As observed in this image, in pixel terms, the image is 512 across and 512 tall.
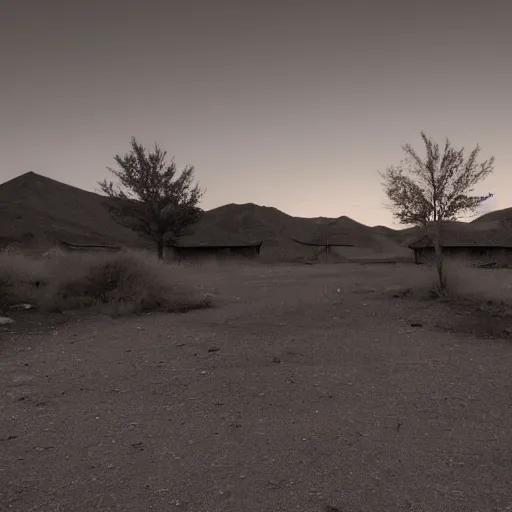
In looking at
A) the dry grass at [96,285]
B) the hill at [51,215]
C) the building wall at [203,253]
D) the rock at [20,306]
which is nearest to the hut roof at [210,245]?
the building wall at [203,253]

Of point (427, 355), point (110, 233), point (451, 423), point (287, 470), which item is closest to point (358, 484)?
point (287, 470)

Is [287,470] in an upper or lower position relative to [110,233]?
lower

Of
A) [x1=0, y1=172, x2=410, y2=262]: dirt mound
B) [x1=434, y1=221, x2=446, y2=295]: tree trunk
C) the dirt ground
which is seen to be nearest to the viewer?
the dirt ground

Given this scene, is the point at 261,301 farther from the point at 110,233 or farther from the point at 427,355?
the point at 110,233

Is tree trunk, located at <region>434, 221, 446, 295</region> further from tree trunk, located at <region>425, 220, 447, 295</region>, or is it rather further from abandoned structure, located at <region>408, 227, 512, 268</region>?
abandoned structure, located at <region>408, 227, 512, 268</region>

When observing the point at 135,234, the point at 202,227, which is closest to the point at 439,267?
the point at 135,234

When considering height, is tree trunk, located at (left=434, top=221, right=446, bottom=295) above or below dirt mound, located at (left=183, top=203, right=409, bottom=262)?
below

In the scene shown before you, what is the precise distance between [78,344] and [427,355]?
6.01m

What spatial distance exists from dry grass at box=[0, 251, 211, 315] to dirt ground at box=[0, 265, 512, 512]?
9.57 feet

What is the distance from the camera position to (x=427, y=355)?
24.1 ft

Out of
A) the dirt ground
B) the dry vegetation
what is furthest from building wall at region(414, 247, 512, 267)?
the dirt ground

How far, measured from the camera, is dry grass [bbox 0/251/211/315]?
12.1 meters

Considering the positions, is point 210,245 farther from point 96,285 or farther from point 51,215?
point 51,215

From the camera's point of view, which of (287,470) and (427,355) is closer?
(287,470)
